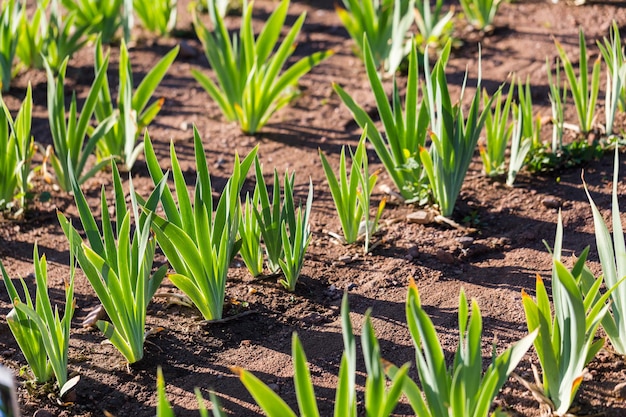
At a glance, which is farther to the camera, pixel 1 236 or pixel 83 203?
pixel 1 236

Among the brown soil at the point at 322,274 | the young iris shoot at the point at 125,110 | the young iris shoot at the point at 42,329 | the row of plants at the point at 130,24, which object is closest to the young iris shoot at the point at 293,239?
the brown soil at the point at 322,274

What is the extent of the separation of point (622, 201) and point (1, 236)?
230cm

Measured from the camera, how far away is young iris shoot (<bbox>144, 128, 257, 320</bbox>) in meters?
2.21

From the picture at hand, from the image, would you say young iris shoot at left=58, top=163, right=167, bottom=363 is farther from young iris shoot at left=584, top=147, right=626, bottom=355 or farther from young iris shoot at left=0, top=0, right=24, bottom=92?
young iris shoot at left=0, top=0, right=24, bottom=92

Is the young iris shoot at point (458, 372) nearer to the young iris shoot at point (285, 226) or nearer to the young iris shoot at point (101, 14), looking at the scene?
the young iris shoot at point (285, 226)

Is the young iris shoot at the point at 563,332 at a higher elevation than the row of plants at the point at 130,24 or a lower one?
lower

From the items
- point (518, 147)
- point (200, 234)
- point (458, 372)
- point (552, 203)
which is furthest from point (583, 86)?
point (458, 372)

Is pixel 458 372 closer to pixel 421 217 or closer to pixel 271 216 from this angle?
pixel 271 216

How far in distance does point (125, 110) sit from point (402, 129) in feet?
3.62

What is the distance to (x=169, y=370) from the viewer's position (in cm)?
226

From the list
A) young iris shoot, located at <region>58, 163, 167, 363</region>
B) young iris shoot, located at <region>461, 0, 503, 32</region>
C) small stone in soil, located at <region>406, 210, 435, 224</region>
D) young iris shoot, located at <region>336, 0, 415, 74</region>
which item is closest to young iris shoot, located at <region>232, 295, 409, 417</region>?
young iris shoot, located at <region>58, 163, 167, 363</region>

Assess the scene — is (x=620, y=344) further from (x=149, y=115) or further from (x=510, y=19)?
(x=510, y=19)

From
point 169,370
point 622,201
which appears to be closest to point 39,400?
point 169,370

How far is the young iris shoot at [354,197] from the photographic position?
8.38 ft
